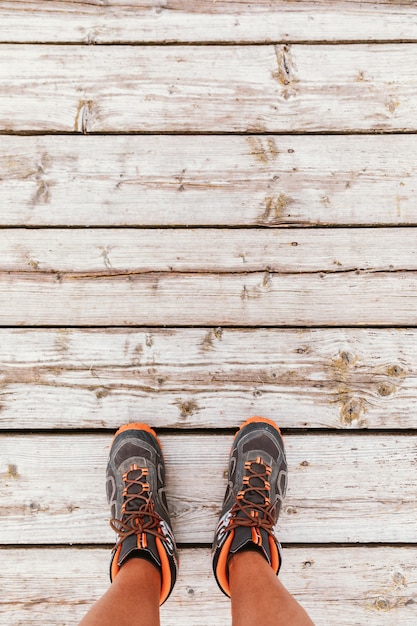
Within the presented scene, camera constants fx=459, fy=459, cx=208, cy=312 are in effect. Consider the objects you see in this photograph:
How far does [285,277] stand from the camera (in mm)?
1467

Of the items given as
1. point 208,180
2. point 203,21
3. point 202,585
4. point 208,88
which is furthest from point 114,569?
point 203,21

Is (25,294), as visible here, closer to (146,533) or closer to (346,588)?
(146,533)

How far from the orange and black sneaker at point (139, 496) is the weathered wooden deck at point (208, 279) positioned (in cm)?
5

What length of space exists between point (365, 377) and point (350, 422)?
0.15 m

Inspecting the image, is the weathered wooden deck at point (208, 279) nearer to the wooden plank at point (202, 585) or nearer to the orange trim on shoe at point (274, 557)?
the wooden plank at point (202, 585)

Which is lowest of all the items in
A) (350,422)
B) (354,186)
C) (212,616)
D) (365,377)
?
(212,616)

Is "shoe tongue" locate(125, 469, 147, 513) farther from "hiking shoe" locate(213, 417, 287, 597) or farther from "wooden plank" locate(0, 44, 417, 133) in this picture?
"wooden plank" locate(0, 44, 417, 133)

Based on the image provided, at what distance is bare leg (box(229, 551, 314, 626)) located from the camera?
106 cm

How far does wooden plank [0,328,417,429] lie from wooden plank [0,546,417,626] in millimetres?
398

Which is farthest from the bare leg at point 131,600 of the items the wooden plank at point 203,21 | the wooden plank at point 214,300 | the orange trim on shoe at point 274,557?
the wooden plank at point 203,21

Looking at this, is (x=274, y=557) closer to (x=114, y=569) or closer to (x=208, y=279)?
(x=114, y=569)

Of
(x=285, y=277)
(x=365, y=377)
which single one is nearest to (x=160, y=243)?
(x=285, y=277)

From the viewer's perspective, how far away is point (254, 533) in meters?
1.31

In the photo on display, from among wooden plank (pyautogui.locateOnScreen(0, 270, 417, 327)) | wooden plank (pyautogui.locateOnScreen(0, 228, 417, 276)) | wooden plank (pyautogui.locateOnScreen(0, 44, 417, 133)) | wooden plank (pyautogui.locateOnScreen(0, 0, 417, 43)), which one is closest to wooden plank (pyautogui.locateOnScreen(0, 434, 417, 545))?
wooden plank (pyautogui.locateOnScreen(0, 270, 417, 327))
